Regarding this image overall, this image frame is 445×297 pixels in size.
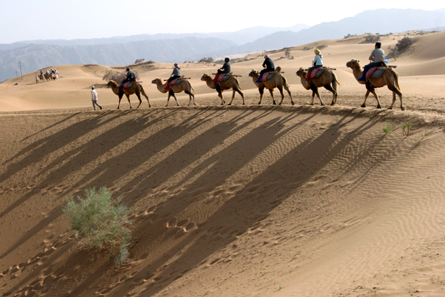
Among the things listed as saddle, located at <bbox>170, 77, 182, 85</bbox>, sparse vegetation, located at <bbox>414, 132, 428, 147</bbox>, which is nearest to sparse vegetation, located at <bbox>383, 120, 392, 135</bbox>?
sparse vegetation, located at <bbox>414, 132, 428, 147</bbox>

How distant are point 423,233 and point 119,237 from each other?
7.36 meters

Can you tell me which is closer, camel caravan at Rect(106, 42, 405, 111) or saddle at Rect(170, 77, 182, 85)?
camel caravan at Rect(106, 42, 405, 111)

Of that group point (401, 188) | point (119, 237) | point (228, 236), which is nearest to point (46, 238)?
point (119, 237)

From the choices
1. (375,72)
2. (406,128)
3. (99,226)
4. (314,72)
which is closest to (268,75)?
(314,72)

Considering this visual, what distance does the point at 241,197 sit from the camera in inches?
407

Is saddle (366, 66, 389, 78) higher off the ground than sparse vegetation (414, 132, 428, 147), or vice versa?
saddle (366, 66, 389, 78)

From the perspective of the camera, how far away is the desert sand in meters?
5.99

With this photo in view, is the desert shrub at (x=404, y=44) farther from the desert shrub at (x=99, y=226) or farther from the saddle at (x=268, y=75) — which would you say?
the desert shrub at (x=99, y=226)

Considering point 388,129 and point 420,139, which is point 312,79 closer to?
point 388,129

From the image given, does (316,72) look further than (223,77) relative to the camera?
No

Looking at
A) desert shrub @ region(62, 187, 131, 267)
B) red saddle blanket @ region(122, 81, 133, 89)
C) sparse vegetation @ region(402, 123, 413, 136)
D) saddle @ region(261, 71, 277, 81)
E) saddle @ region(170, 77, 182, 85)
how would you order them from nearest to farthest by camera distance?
1. desert shrub @ region(62, 187, 131, 267)
2. sparse vegetation @ region(402, 123, 413, 136)
3. saddle @ region(261, 71, 277, 81)
4. saddle @ region(170, 77, 182, 85)
5. red saddle blanket @ region(122, 81, 133, 89)

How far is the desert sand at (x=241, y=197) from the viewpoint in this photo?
599 centimetres

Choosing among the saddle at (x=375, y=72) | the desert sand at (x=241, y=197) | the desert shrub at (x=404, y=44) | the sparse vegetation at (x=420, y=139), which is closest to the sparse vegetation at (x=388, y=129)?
the desert sand at (x=241, y=197)

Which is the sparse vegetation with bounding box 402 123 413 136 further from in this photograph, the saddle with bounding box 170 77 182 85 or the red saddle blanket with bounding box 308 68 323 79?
the saddle with bounding box 170 77 182 85
